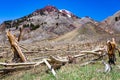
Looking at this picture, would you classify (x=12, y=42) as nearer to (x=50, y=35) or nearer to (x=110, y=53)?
(x=110, y=53)

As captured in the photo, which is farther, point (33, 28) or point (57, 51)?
point (33, 28)

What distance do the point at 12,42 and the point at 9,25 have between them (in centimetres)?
7447

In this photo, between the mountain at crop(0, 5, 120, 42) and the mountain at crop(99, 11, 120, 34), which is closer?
the mountain at crop(0, 5, 120, 42)

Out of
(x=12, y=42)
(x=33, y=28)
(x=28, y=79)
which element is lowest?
(x=28, y=79)

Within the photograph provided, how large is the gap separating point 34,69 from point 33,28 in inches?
2306

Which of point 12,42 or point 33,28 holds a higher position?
point 33,28

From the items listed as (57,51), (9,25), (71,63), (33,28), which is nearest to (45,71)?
(71,63)

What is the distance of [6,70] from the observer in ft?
44.4

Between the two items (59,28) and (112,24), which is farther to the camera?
(59,28)

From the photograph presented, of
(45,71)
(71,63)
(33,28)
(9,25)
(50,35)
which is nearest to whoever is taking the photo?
(45,71)

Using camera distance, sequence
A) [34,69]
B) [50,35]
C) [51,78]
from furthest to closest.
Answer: [50,35]
[34,69]
[51,78]

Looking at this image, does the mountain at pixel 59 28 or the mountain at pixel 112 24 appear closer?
the mountain at pixel 59 28

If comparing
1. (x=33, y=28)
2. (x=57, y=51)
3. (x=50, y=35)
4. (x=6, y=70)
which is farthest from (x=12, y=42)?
(x=33, y=28)

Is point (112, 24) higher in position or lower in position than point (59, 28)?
lower
